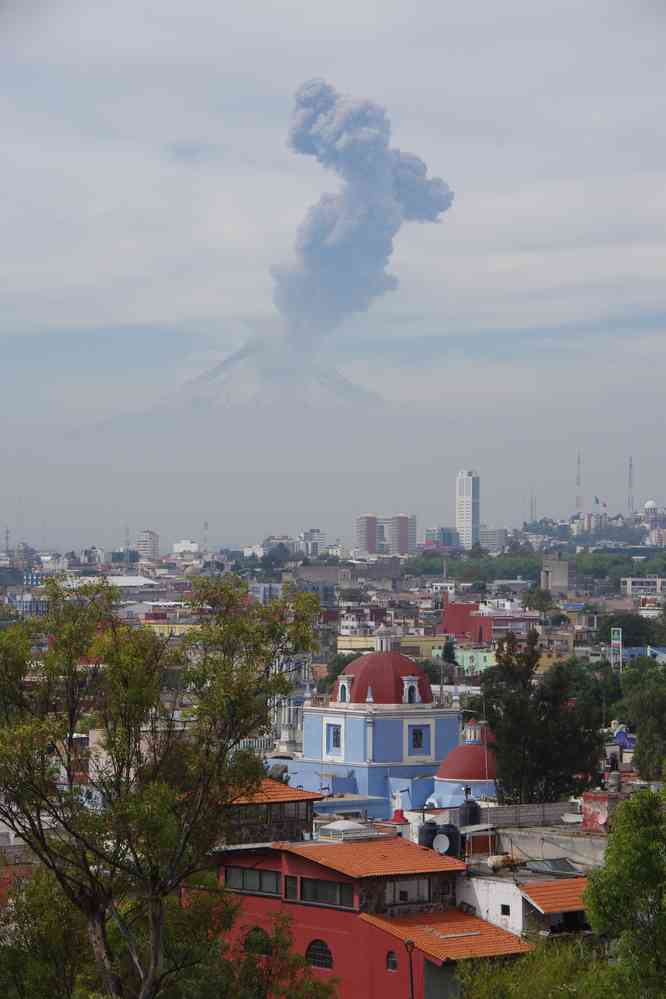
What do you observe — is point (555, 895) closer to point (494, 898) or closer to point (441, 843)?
point (494, 898)

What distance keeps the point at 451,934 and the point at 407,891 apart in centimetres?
64

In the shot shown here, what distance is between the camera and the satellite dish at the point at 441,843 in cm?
1488

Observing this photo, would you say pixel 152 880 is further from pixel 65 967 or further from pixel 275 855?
pixel 275 855

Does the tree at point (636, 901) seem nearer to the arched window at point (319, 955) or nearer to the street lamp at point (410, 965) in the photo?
the street lamp at point (410, 965)

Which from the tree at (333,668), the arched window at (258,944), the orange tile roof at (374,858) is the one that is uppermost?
the tree at (333,668)

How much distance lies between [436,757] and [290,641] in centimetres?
1718

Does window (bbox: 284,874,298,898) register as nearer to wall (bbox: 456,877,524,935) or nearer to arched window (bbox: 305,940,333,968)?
arched window (bbox: 305,940,333,968)

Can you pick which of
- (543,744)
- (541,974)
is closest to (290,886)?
(541,974)

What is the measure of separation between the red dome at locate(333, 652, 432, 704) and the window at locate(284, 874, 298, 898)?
13.5 meters

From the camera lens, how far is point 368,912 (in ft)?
45.4

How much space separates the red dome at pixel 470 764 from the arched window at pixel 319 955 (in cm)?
1159

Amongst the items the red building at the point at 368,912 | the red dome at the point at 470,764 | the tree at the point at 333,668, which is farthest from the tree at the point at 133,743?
the tree at the point at 333,668

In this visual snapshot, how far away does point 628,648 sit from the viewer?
6838cm

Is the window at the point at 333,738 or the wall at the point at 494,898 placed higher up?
the window at the point at 333,738
